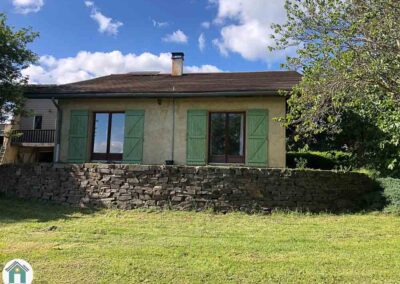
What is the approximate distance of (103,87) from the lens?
14.5 m

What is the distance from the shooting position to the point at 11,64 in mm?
13023

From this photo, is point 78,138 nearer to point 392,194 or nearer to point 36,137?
point 392,194

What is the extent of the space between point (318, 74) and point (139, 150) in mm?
7428

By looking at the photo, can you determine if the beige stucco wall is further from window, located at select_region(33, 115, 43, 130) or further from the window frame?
window, located at select_region(33, 115, 43, 130)

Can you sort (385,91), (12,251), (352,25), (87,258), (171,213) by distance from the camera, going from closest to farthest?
(87,258) < (12,251) < (352,25) < (385,91) < (171,213)

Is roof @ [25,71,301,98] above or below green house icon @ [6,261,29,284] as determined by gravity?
above

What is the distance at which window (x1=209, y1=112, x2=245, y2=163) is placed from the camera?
44.3 feet

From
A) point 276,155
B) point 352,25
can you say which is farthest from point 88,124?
point 352,25

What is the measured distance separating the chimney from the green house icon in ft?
46.4

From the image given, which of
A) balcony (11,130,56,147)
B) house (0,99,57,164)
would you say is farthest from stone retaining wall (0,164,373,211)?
balcony (11,130,56,147)

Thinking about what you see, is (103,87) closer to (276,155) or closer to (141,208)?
(141,208)

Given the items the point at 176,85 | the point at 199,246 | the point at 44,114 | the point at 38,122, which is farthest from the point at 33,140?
the point at 199,246

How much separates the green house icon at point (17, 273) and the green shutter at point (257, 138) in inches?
404

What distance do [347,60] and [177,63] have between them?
35.2ft
